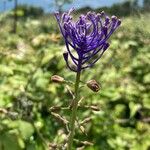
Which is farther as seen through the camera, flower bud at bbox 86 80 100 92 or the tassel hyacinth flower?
flower bud at bbox 86 80 100 92

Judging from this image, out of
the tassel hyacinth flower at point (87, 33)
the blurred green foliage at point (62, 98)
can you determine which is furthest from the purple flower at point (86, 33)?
the blurred green foliage at point (62, 98)

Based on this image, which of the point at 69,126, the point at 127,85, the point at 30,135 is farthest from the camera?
the point at 127,85

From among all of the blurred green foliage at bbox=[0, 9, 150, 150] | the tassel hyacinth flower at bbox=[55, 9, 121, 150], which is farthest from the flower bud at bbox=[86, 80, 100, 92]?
the blurred green foliage at bbox=[0, 9, 150, 150]

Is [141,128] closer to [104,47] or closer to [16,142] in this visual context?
[16,142]

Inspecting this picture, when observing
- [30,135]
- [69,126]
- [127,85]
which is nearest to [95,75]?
[127,85]

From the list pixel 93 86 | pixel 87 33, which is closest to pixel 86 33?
pixel 87 33

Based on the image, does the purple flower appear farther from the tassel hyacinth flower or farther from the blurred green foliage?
the blurred green foliage

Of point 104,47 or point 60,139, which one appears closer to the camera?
point 104,47
